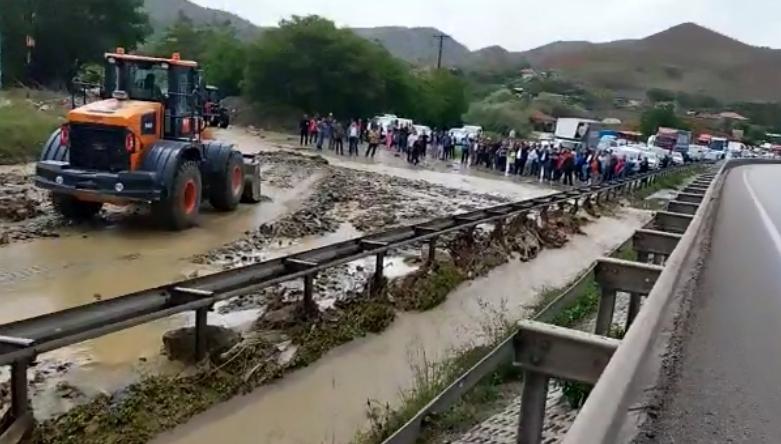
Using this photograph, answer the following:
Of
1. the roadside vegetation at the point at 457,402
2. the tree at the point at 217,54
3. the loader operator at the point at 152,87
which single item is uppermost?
the tree at the point at 217,54

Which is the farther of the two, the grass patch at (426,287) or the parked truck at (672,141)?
the parked truck at (672,141)

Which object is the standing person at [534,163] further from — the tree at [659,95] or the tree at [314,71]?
the tree at [659,95]

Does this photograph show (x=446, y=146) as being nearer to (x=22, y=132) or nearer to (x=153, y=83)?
(x=22, y=132)

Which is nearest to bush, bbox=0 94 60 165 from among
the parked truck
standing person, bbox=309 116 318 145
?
standing person, bbox=309 116 318 145

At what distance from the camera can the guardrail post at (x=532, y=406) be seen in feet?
12.5

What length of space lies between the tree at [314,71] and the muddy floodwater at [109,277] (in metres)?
35.9

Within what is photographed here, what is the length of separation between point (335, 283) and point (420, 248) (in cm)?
311

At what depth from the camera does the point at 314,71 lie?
54.6 metres

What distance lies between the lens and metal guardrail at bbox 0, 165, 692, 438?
524cm

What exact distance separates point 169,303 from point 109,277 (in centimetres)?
466

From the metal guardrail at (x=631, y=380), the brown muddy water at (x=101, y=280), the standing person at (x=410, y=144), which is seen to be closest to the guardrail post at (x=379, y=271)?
the brown muddy water at (x=101, y=280)

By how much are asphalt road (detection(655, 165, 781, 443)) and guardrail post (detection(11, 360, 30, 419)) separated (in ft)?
12.7

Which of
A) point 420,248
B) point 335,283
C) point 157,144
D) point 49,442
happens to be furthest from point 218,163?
point 49,442

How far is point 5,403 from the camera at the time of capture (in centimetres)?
594
